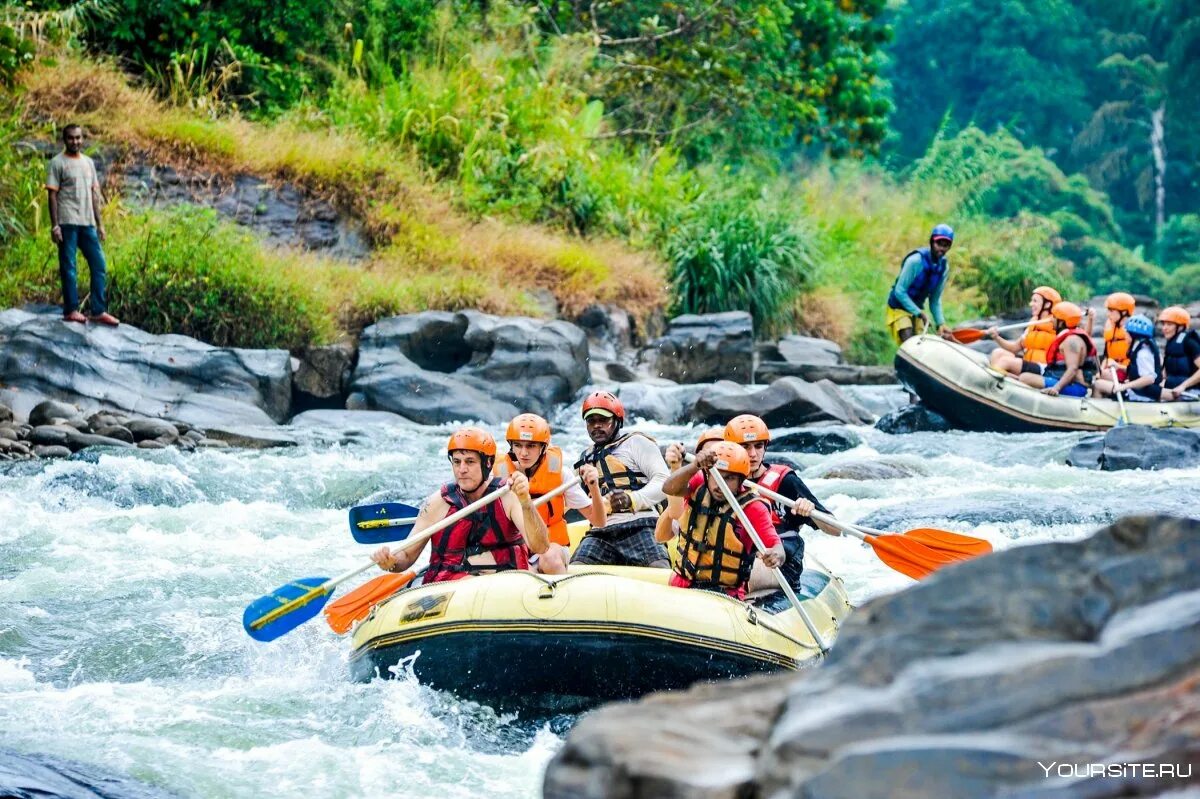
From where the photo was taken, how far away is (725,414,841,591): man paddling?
5.62m

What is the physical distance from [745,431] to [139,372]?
7.01 meters

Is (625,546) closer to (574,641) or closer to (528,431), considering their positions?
(528,431)

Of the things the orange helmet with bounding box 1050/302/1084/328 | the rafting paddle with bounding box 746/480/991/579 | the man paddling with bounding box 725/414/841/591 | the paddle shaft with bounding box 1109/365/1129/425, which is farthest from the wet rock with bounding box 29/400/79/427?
the paddle shaft with bounding box 1109/365/1129/425

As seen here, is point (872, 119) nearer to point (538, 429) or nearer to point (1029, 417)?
point (1029, 417)

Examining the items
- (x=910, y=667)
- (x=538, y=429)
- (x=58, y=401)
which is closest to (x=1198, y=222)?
(x=58, y=401)

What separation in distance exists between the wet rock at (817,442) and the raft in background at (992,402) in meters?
0.92

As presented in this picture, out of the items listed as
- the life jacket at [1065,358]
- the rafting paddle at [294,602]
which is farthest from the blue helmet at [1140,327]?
the rafting paddle at [294,602]

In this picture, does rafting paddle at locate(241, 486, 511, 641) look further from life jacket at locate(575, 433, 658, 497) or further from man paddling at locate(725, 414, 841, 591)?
man paddling at locate(725, 414, 841, 591)

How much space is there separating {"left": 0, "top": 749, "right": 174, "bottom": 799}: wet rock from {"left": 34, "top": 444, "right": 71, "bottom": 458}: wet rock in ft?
18.0

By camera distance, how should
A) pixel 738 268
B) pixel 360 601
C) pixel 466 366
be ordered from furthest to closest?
pixel 738 268, pixel 466 366, pixel 360 601

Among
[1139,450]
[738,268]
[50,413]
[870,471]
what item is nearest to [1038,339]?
[1139,450]

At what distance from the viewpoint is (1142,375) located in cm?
1137

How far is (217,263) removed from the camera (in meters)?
12.7

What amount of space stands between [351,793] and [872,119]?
17.2 m
